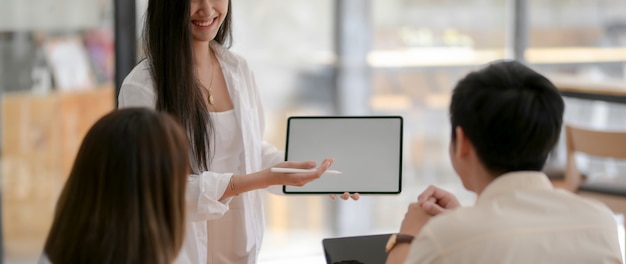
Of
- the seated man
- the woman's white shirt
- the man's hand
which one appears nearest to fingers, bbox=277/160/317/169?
the woman's white shirt

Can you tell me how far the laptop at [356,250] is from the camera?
6.61 feet

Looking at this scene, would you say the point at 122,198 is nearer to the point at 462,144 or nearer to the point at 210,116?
the point at 462,144

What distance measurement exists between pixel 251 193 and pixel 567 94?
308 centimetres

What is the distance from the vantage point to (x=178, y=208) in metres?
1.48

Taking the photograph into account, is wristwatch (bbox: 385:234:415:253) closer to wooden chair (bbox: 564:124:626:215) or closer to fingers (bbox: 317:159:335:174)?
fingers (bbox: 317:159:335:174)

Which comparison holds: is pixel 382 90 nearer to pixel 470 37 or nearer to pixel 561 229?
pixel 470 37

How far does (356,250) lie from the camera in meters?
2.07

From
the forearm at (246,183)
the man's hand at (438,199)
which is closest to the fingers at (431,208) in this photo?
the man's hand at (438,199)

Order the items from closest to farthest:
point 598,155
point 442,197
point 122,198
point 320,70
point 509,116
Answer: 1. point 122,198
2. point 509,116
3. point 442,197
4. point 598,155
5. point 320,70

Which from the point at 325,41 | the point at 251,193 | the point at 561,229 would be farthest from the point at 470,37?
the point at 561,229

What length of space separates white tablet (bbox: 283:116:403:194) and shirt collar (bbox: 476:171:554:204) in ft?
A: 2.06

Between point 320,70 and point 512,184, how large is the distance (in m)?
3.57

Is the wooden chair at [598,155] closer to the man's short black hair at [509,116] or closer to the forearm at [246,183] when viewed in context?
the forearm at [246,183]

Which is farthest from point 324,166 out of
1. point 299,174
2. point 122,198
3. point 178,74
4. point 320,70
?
point 320,70
